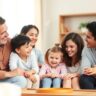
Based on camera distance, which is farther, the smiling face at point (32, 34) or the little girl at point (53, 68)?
the smiling face at point (32, 34)

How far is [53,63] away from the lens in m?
2.12

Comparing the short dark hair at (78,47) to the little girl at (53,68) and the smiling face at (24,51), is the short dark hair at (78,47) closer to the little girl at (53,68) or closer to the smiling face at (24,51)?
the little girl at (53,68)

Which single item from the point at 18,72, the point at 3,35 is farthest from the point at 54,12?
the point at 18,72

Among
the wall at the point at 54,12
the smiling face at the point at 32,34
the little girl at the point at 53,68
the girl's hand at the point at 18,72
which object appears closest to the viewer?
the girl's hand at the point at 18,72

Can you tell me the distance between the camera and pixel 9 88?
1.31ft

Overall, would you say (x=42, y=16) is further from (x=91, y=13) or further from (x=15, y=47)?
(x=15, y=47)

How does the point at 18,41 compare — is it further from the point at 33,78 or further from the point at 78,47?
the point at 78,47

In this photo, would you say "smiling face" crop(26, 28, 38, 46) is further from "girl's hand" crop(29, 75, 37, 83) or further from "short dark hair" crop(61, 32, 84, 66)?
"girl's hand" crop(29, 75, 37, 83)

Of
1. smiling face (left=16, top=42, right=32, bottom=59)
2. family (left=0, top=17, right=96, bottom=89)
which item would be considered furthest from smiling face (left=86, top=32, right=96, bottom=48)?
smiling face (left=16, top=42, right=32, bottom=59)

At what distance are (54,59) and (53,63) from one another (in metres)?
0.03

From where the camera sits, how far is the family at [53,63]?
1.91 m

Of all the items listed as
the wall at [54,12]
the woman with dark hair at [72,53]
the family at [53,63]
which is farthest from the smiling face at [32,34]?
the wall at [54,12]

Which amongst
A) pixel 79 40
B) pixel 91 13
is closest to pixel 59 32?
pixel 91 13

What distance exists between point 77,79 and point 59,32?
90.1 inches
